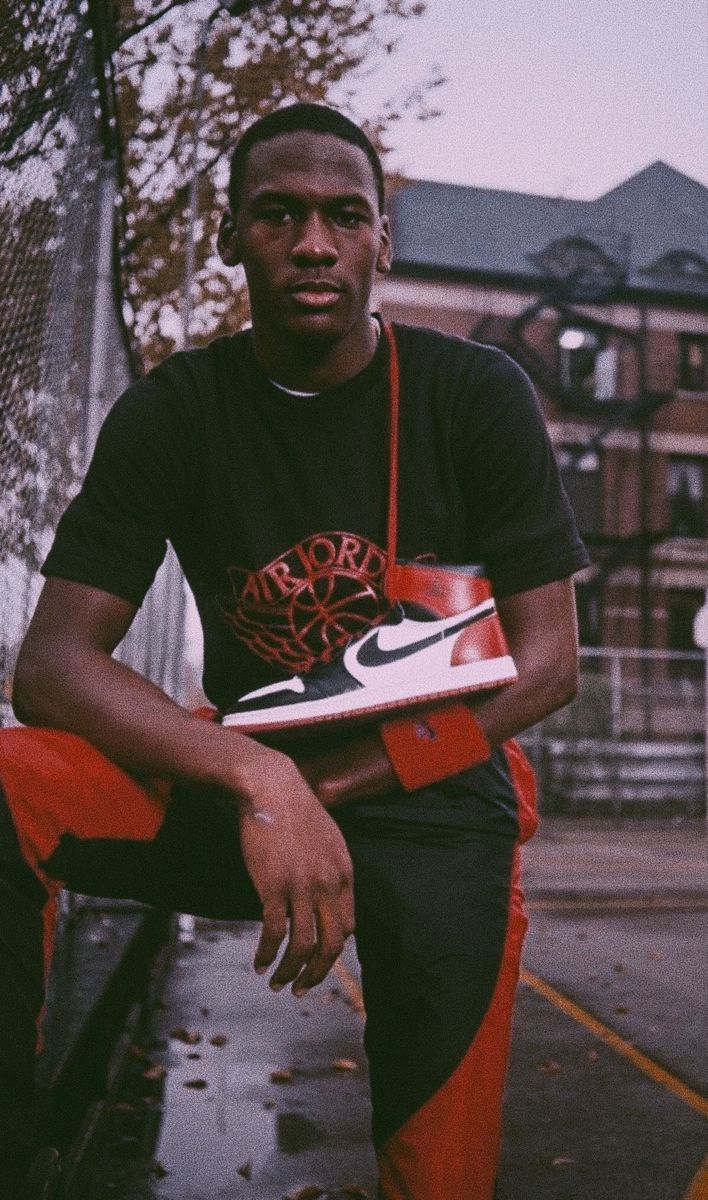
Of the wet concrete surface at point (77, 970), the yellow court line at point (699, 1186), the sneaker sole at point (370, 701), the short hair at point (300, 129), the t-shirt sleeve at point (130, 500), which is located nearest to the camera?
the sneaker sole at point (370, 701)

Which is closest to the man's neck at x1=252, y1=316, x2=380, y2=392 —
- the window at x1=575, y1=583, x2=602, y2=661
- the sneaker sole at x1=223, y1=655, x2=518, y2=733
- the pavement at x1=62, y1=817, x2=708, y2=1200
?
the sneaker sole at x1=223, y1=655, x2=518, y2=733

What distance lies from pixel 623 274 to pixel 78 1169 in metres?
26.6

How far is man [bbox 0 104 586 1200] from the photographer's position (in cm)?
183

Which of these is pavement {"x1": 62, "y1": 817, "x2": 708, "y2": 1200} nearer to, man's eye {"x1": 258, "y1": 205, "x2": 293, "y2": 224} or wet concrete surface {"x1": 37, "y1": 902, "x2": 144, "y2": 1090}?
wet concrete surface {"x1": 37, "y1": 902, "x2": 144, "y2": 1090}

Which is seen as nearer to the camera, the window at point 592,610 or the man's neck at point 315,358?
the man's neck at point 315,358

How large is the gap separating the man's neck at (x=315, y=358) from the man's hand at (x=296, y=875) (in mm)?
759

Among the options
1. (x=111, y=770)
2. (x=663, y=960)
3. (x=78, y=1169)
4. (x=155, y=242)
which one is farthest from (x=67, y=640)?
(x=155, y=242)

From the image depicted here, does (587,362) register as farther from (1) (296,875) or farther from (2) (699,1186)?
(1) (296,875)

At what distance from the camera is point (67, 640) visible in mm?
2031

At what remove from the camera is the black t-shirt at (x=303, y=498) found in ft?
6.98

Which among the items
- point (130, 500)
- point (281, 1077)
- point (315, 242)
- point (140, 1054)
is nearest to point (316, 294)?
point (315, 242)

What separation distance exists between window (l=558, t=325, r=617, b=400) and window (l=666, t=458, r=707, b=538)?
7.49 ft

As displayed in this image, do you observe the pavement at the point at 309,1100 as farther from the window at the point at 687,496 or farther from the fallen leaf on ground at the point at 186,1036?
the window at the point at 687,496

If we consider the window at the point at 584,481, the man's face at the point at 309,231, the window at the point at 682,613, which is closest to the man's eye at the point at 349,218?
the man's face at the point at 309,231
